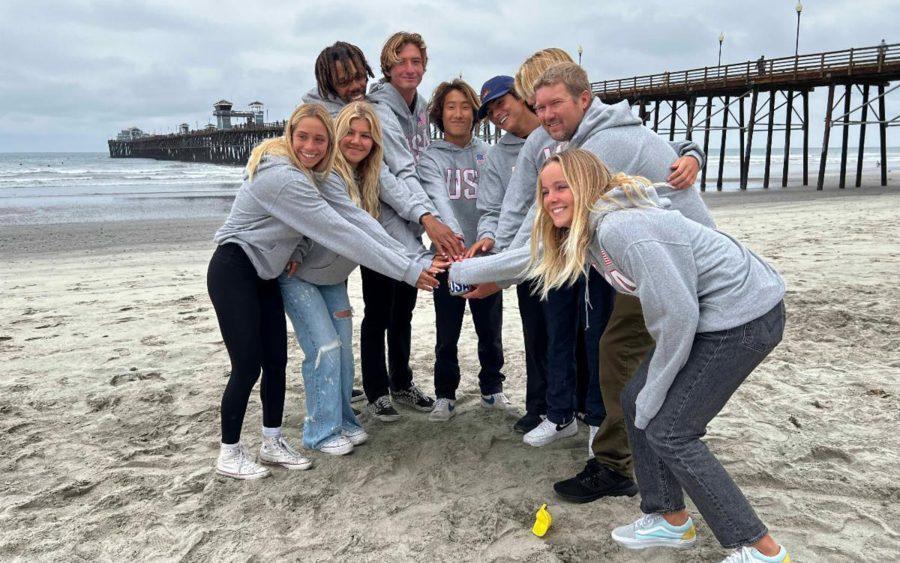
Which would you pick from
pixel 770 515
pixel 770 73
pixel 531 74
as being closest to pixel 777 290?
pixel 770 515

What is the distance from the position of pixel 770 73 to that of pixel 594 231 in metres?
24.7

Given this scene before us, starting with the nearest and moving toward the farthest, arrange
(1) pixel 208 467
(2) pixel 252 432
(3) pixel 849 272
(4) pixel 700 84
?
(1) pixel 208 467 → (2) pixel 252 432 → (3) pixel 849 272 → (4) pixel 700 84

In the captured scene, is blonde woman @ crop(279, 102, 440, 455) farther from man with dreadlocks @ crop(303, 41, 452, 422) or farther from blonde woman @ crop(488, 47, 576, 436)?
blonde woman @ crop(488, 47, 576, 436)

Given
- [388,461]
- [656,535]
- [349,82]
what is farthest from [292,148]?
[656,535]

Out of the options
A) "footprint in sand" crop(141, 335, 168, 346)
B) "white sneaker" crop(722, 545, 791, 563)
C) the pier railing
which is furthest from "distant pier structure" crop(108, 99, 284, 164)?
"white sneaker" crop(722, 545, 791, 563)

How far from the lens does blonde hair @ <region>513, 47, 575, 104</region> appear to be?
130 inches

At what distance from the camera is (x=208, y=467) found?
354cm

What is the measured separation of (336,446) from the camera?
3674 mm

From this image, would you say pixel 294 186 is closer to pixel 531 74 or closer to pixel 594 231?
pixel 531 74

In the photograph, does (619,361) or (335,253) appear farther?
(335,253)

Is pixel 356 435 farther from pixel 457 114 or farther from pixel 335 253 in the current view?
pixel 457 114

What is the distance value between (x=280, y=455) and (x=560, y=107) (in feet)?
7.34

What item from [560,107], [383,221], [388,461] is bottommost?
Answer: [388,461]

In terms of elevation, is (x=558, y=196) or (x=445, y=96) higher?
(x=445, y=96)
